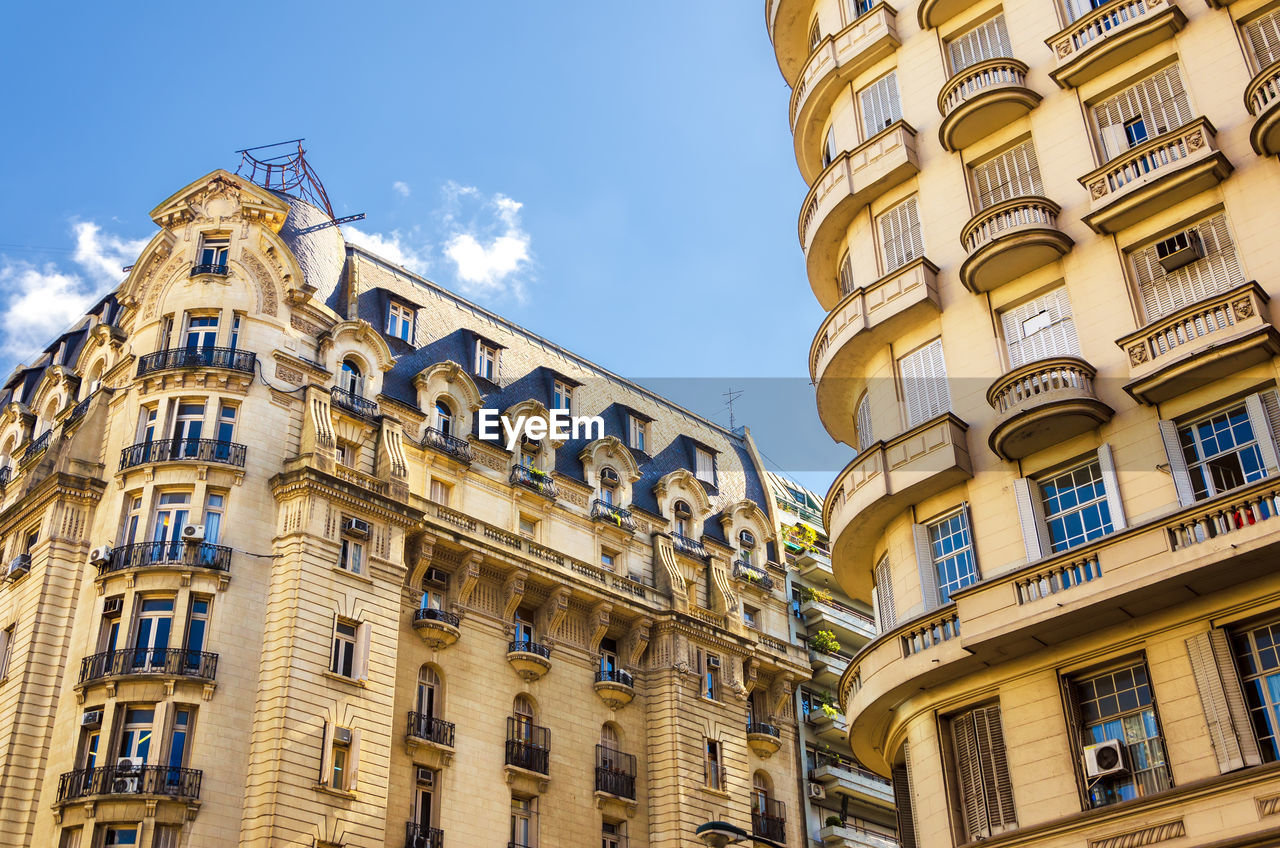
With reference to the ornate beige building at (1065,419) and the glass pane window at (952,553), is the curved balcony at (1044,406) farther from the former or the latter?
the glass pane window at (952,553)

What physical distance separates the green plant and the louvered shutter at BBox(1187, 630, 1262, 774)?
38.0 meters

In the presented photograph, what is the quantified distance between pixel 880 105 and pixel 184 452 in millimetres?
24293

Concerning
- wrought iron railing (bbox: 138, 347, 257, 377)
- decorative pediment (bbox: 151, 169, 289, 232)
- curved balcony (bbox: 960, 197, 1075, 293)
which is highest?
decorative pediment (bbox: 151, 169, 289, 232)

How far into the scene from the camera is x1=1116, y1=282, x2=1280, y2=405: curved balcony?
21.4 meters

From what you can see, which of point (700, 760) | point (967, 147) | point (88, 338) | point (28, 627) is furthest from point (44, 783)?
point (967, 147)

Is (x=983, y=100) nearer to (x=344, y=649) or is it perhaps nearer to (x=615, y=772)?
(x=344, y=649)

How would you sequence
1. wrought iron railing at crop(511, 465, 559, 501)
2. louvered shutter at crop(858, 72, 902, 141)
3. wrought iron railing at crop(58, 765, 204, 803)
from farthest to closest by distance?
wrought iron railing at crop(511, 465, 559, 501), wrought iron railing at crop(58, 765, 204, 803), louvered shutter at crop(858, 72, 902, 141)

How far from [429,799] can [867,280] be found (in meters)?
22.6

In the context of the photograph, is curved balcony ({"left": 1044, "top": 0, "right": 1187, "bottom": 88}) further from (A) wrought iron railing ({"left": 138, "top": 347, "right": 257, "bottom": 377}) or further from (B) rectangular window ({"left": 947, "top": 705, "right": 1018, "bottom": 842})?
(A) wrought iron railing ({"left": 138, "top": 347, "right": 257, "bottom": 377})

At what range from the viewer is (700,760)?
48.8 meters

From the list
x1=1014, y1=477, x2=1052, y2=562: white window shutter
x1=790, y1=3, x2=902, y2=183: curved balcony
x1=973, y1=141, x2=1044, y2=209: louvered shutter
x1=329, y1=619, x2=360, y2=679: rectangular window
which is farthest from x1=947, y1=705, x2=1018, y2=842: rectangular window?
x1=329, y1=619, x2=360, y2=679: rectangular window

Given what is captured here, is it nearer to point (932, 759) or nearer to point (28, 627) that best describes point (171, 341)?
point (28, 627)

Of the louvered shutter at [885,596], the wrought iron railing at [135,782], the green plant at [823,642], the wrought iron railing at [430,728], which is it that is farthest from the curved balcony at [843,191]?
the green plant at [823,642]

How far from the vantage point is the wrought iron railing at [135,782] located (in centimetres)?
3572
